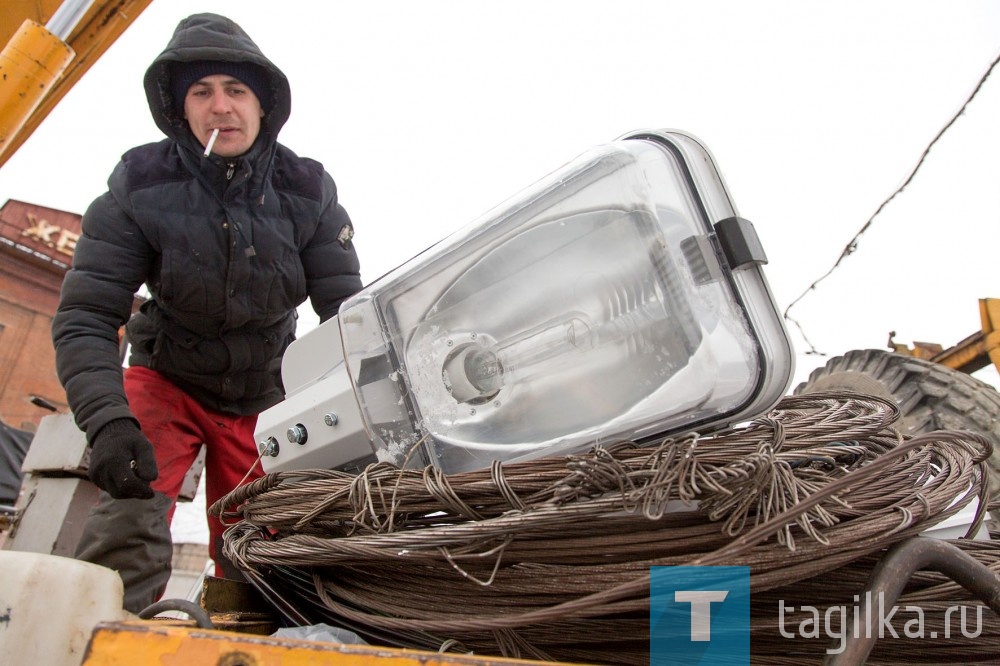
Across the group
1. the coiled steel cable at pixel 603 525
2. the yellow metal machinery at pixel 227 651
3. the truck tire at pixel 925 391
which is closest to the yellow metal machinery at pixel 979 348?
the truck tire at pixel 925 391

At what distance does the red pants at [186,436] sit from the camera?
1.82 m

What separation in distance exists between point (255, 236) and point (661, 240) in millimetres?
1146

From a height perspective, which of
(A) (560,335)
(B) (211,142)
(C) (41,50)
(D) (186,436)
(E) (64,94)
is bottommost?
(A) (560,335)

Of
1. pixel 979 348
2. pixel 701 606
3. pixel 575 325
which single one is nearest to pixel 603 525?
pixel 701 606

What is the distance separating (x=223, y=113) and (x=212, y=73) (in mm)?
203

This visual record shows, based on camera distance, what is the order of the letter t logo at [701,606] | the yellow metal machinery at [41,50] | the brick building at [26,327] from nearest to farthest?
the letter t logo at [701,606]
the yellow metal machinery at [41,50]
the brick building at [26,327]

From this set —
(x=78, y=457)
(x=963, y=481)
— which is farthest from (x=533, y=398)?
(x=78, y=457)

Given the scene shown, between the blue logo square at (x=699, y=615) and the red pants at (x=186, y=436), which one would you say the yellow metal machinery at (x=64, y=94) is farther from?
the red pants at (x=186, y=436)

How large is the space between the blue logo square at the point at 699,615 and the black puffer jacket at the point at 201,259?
124 centimetres

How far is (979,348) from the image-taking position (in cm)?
291

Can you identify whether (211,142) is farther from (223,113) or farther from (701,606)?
(701,606)

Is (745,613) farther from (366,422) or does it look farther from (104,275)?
(104,275)

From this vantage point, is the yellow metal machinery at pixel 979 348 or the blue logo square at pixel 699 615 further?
the yellow metal machinery at pixel 979 348

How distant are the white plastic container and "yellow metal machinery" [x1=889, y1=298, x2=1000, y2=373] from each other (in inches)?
115
